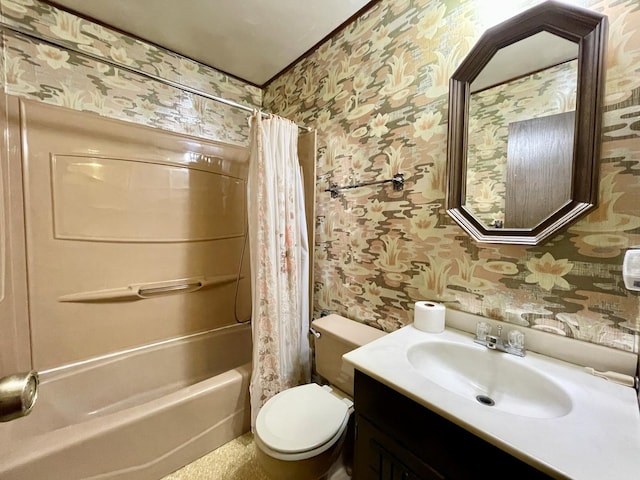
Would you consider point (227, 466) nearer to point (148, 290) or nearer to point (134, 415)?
point (134, 415)

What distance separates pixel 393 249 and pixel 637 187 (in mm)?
850

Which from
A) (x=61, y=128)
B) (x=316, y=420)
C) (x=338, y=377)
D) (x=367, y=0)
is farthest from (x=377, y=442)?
(x=61, y=128)

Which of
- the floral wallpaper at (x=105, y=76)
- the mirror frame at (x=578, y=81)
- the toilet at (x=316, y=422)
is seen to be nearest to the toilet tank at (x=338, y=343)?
the toilet at (x=316, y=422)

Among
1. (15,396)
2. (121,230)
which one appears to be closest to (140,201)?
(121,230)

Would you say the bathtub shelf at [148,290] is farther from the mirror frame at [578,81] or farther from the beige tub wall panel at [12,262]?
the mirror frame at [578,81]

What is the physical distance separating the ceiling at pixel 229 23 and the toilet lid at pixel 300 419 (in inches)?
83.4

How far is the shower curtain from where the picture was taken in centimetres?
144

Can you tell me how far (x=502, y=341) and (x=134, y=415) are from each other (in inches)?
63.3

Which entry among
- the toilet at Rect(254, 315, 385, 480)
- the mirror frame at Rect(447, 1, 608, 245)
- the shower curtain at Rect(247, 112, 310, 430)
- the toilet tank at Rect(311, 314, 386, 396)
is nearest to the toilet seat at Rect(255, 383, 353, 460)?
the toilet at Rect(254, 315, 385, 480)

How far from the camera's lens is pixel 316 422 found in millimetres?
1104

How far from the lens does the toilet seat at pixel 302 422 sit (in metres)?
0.99

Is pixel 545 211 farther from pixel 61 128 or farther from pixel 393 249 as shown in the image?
pixel 61 128

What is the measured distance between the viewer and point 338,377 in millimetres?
1419

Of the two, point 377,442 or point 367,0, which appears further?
point 367,0
